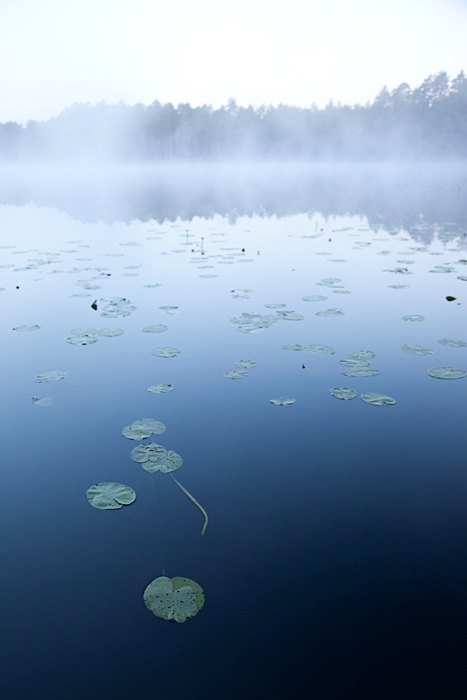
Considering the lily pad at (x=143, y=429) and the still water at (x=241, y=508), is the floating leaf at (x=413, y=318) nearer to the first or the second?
the still water at (x=241, y=508)

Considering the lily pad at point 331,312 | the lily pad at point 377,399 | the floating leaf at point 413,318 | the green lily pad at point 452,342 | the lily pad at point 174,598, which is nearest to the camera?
the lily pad at point 174,598

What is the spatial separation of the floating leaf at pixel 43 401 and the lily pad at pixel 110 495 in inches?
41.8

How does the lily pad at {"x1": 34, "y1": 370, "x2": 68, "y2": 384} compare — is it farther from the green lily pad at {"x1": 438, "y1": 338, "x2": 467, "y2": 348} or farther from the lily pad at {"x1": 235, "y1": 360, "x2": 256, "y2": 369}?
the green lily pad at {"x1": 438, "y1": 338, "x2": 467, "y2": 348}

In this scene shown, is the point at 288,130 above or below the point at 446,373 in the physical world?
above

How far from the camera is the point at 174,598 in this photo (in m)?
1.64

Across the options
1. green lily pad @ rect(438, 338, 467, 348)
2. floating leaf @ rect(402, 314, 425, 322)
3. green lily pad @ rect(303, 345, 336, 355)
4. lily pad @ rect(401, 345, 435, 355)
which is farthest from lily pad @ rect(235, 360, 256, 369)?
floating leaf @ rect(402, 314, 425, 322)

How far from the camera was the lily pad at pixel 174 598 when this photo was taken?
159cm

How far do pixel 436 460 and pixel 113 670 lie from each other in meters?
1.87

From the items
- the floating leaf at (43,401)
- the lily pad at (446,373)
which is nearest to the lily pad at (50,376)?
the floating leaf at (43,401)

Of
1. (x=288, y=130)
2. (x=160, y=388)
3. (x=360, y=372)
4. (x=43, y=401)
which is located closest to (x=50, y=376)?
(x=43, y=401)

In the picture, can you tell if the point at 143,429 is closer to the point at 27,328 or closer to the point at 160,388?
the point at 160,388

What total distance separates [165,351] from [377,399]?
1839mm

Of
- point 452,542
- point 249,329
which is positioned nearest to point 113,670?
point 452,542

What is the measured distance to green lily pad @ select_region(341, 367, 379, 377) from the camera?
3434 millimetres
